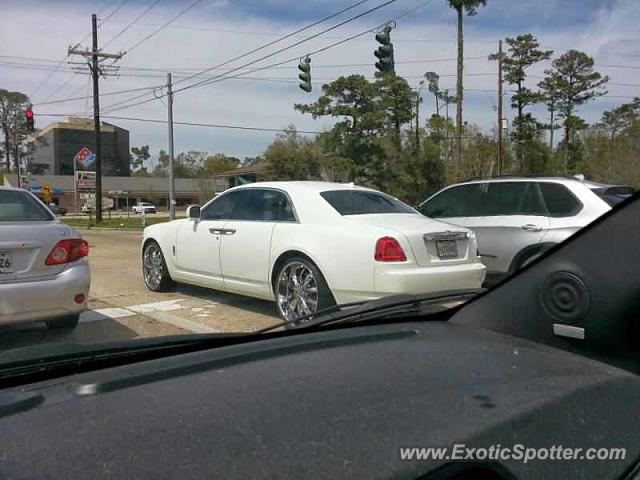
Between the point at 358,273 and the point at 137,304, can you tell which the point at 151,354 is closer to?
A: the point at 358,273

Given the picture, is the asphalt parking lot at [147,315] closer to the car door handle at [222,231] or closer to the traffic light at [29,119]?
the car door handle at [222,231]

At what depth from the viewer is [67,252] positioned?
504 centimetres

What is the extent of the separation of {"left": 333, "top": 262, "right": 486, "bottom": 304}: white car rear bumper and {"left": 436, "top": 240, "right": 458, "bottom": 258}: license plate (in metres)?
0.13

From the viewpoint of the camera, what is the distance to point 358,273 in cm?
534

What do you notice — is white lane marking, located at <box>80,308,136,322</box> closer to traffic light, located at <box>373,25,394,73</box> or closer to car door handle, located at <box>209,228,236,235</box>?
car door handle, located at <box>209,228,236,235</box>

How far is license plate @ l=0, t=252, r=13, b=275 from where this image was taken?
4.51m

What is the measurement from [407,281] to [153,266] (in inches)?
167

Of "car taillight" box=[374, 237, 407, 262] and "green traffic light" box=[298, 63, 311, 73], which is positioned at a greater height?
"green traffic light" box=[298, 63, 311, 73]

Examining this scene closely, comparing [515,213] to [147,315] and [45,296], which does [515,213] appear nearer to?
[147,315]

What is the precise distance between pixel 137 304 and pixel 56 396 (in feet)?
18.7

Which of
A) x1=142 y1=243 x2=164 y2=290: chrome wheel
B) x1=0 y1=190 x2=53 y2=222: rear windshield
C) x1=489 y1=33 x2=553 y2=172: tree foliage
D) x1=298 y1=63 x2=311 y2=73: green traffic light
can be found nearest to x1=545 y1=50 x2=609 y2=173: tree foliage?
x1=489 y1=33 x2=553 y2=172: tree foliage

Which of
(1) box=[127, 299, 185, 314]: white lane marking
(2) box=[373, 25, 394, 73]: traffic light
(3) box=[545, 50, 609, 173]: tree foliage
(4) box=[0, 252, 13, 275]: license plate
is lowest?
(1) box=[127, 299, 185, 314]: white lane marking

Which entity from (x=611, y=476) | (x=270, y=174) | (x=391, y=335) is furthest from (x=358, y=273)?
(x=270, y=174)

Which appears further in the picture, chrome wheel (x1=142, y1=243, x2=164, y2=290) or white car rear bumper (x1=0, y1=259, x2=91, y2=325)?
chrome wheel (x1=142, y1=243, x2=164, y2=290)
